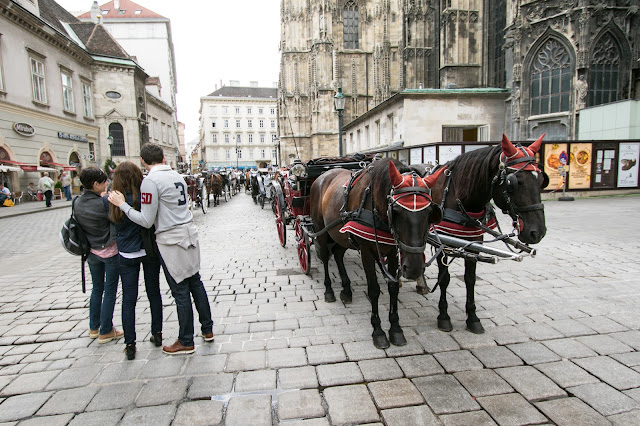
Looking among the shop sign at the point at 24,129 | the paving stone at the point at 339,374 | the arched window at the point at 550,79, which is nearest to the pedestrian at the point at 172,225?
the paving stone at the point at 339,374

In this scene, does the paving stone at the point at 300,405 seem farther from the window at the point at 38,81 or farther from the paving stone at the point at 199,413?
the window at the point at 38,81

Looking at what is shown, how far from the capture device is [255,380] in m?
2.96

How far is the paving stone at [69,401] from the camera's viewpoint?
2625 mm

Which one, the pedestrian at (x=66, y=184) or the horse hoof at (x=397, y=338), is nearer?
the horse hoof at (x=397, y=338)

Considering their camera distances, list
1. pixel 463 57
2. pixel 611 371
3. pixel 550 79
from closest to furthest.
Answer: pixel 611 371
pixel 550 79
pixel 463 57

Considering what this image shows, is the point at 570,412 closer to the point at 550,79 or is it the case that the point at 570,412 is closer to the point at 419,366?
the point at 419,366

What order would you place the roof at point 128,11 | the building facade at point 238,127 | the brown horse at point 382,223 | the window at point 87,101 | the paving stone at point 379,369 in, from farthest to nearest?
1. the building facade at point 238,127
2. the roof at point 128,11
3. the window at point 87,101
4. the paving stone at point 379,369
5. the brown horse at point 382,223

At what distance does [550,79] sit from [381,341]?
66.4 ft

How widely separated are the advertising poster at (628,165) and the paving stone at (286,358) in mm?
16972

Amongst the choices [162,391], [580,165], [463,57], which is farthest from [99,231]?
[463,57]

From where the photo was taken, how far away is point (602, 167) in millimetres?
14602

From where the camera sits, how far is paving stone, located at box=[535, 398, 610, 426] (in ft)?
7.76

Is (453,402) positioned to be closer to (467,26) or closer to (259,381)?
(259,381)

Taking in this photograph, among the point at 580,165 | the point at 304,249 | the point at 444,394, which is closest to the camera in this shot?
the point at 444,394
